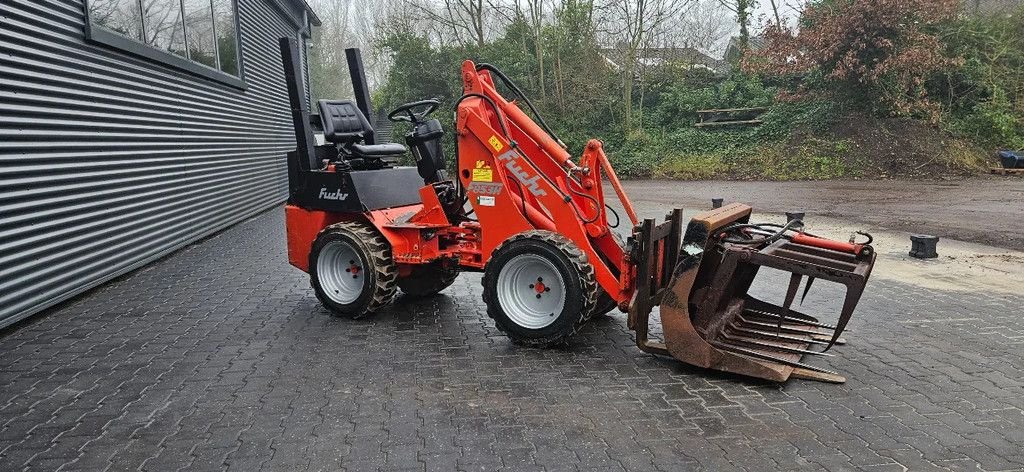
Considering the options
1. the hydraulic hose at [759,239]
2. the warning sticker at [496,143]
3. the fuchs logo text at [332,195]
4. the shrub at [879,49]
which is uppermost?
the shrub at [879,49]

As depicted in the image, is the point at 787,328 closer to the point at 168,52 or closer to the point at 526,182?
the point at 526,182

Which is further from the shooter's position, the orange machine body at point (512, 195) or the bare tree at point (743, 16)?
the bare tree at point (743, 16)

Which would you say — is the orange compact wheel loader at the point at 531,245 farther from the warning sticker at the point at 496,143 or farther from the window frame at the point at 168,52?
the window frame at the point at 168,52

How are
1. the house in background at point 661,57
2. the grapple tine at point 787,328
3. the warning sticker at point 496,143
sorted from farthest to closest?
1. the house in background at point 661,57
2. the warning sticker at point 496,143
3. the grapple tine at point 787,328

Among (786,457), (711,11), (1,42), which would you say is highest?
(711,11)

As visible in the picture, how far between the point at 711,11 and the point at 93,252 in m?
25.4

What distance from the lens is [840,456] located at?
3354 mm

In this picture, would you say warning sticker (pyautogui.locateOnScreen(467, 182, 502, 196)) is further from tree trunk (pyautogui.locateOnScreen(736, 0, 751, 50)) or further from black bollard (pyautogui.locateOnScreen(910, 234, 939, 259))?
tree trunk (pyautogui.locateOnScreen(736, 0, 751, 50))

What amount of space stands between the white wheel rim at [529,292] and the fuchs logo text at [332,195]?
70.8 inches

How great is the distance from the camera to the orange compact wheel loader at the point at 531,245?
4.40 metres

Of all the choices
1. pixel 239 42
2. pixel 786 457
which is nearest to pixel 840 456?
pixel 786 457

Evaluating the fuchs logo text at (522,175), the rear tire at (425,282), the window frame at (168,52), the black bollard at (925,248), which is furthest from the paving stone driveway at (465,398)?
the window frame at (168,52)

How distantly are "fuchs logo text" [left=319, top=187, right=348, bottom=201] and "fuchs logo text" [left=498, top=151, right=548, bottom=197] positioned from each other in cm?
162

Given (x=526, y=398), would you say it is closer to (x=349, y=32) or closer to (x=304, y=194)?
(x=304, y=194)
